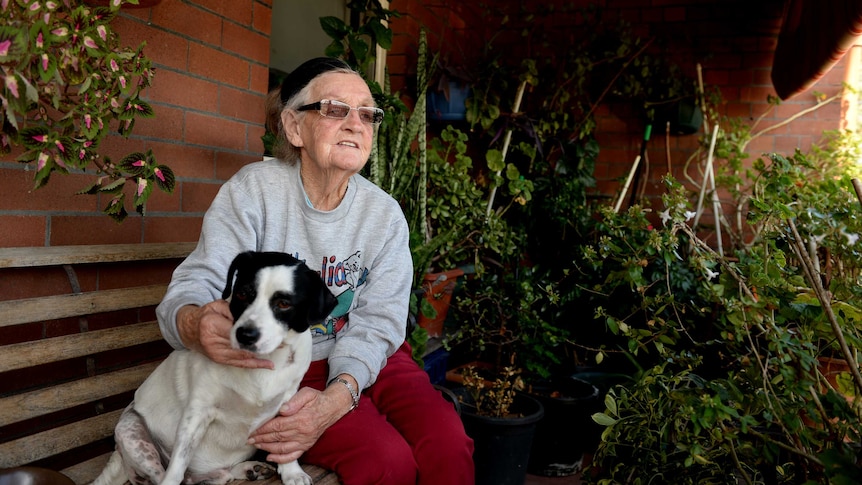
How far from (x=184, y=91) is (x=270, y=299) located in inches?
45.4

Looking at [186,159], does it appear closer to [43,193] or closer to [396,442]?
[43,193]

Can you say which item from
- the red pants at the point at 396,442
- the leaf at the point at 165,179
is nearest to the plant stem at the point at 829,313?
the red pants at the point at 396,442

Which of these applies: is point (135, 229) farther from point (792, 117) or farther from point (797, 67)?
point (792, 117)

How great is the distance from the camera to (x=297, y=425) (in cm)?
160

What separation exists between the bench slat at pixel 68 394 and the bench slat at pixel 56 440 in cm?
6

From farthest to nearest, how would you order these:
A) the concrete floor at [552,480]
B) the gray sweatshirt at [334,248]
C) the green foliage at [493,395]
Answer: the concrete floor at [552,480] < the green foliage at [493,395] < the gray sweatshirt at [334,248]

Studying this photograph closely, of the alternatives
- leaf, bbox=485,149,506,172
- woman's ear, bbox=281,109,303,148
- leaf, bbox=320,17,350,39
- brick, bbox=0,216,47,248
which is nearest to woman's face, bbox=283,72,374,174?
woman's ear, bbox=281,109,303,148

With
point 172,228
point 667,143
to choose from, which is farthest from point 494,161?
point 172,228

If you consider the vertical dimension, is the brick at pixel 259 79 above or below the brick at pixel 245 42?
below

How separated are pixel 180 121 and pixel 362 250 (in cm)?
86

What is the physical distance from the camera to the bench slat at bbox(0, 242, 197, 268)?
1.61 metres

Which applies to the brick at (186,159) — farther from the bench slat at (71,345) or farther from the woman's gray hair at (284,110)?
the bench slat at (71,345)

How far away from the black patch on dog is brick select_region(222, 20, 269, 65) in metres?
1.26

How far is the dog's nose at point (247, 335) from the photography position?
4.55ft
